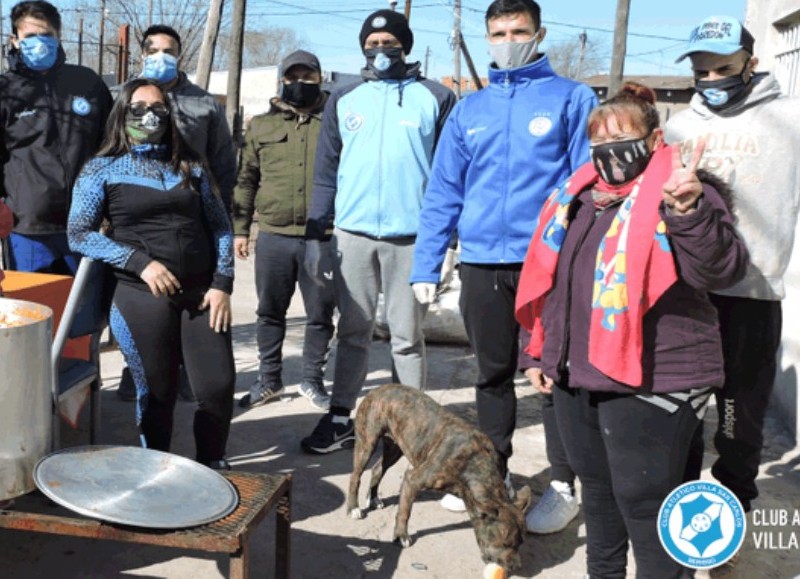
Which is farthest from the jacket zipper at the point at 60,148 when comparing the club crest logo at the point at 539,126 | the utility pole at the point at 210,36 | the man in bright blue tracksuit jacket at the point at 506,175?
the utility pole at the point at 210,36

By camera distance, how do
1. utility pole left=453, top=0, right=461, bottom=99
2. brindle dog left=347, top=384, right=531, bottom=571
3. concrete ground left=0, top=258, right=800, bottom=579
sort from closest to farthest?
brindle dog left=347, top=384, right=531, bottom=571 < concrete ground left=0, top=258, right=800, bottom=579 < utility pole left=453, top=0, right=461, bottom=99

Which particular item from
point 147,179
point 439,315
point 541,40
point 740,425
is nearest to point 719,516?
point 740,425

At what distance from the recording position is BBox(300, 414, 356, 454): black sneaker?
14.9 ft

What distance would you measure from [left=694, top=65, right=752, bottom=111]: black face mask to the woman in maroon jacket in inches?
31.1

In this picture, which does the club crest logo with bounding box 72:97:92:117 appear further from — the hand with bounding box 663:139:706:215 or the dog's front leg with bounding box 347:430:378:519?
the hand with bounding box 663:139:706:215

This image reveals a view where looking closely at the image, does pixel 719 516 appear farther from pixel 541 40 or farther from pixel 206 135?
pixel 206 135

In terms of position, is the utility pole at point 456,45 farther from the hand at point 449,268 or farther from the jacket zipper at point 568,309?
the jacket zipper at point 568,309

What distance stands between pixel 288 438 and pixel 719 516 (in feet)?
9.55

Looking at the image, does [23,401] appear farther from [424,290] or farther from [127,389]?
[127,389]

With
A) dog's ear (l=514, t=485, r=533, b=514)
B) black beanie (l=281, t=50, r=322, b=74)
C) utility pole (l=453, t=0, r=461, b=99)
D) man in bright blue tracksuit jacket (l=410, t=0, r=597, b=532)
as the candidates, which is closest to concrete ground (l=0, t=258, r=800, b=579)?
dog's ear (l=514, t=485, r=533, b=514)

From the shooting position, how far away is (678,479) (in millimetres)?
2434

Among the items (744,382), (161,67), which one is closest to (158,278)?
(161,67)

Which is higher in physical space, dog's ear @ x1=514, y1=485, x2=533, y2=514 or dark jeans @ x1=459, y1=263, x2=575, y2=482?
dark jeans @ x1=459, y1=263, x2=575, y2=482

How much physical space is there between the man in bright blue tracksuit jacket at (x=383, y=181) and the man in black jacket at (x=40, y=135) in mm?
1324
